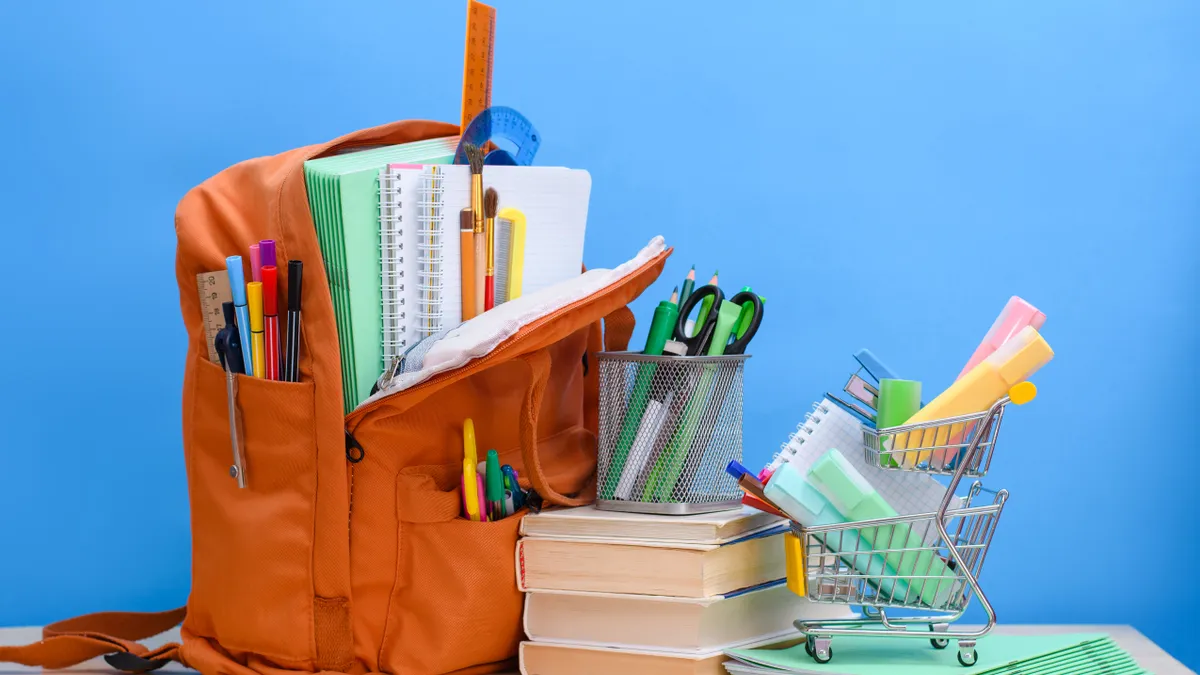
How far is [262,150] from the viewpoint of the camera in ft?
4.34

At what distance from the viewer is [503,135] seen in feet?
3.52

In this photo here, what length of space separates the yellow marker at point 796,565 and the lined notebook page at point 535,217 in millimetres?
313

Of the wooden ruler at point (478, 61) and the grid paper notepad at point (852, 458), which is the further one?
the wooden ruler at point (478, 61)

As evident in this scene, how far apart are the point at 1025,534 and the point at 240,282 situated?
2.91 ft

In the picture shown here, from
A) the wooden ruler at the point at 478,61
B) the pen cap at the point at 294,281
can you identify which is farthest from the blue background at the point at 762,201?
the pen cap at the point at 294,281

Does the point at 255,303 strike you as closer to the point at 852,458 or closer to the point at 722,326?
the point at 722,326

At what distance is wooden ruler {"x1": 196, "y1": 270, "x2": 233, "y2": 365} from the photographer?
38.2 inches

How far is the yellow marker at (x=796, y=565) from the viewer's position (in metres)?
0.93

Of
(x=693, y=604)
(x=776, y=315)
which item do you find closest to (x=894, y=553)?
(x=693, y=604)

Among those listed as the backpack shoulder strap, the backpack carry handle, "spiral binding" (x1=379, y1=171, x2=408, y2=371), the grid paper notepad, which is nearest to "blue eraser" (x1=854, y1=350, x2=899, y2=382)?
the grid paper notepad

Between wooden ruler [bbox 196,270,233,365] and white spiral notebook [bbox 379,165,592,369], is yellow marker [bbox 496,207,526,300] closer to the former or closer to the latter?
white spiral notebook [bbox 379,165,592,369]

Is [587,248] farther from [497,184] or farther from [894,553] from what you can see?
[894,553]

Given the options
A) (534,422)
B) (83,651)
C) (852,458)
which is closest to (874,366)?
(852,458)

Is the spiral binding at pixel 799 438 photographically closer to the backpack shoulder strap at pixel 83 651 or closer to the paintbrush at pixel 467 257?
the paintbrush at pixel 467 257
